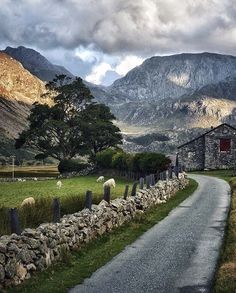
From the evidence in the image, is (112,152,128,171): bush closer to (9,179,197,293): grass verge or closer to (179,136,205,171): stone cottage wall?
(179,136,205,171): stone cottage wall

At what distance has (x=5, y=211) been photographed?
20062mm

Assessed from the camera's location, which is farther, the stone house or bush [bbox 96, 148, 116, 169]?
the stone house

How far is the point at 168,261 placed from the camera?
18.2m

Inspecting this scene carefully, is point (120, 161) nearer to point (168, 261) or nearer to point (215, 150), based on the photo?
point (215, 150)

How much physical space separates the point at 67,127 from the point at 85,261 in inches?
2951

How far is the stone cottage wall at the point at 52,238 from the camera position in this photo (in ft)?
47.1

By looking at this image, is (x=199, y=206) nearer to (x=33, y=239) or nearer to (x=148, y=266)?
(x=148, y=266)

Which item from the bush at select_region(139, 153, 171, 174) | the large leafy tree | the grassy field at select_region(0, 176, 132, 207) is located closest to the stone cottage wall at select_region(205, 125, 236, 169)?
the large leafy tree

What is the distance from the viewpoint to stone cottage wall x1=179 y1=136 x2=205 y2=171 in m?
105

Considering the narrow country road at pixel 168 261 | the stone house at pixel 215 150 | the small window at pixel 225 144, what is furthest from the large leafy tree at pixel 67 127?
the narrow country road at pixel 168 261

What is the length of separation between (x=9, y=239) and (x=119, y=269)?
4.35 m

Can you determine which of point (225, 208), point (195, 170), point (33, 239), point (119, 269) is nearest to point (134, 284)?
point (119, 269)

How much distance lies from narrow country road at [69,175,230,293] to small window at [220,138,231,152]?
75.4 meters

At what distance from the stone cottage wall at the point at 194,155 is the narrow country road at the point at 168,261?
2994 inches
